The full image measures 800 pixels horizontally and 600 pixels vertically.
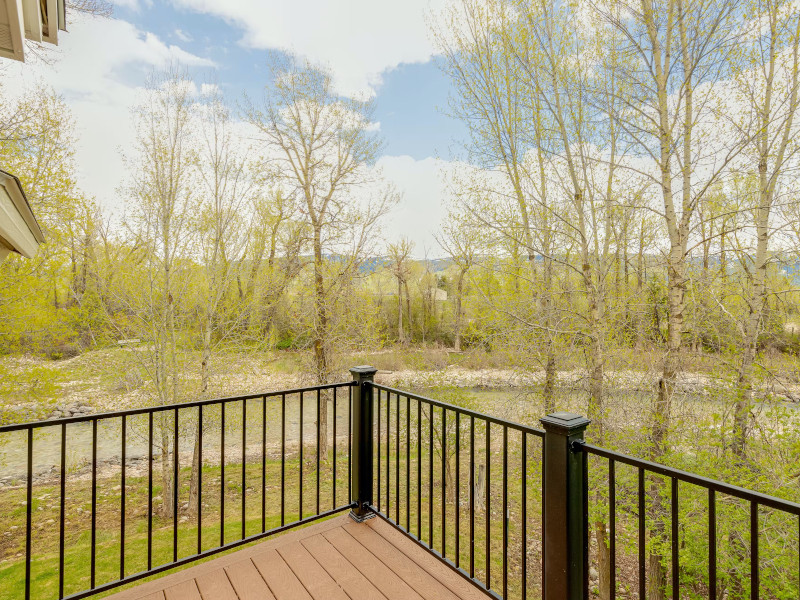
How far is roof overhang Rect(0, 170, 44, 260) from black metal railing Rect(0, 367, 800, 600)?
81 cm

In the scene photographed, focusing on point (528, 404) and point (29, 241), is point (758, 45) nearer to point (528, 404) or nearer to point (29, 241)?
point (528, 404)

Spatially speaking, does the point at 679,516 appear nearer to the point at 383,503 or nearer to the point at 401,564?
the point at 383,503

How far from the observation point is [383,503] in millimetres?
6816

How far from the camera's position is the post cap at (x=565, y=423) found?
1.51m

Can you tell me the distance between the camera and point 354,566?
2.16 metres

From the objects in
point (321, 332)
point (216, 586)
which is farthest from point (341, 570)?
point (321, 332)

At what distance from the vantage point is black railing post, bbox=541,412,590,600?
1.51 metres

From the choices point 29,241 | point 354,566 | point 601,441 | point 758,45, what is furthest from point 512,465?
point 29,241

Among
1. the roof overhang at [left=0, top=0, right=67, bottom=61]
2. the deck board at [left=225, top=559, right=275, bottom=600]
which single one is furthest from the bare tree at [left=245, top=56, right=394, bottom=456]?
the roof overhang at [left=0, top=0, right=67, bottom=61]

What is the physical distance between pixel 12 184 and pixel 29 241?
421 millimetres

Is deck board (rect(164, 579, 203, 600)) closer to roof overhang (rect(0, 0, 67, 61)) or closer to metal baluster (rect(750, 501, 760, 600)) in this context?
metal baluster (rect(750, 501, 760, 600))

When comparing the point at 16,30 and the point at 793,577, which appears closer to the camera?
the point at 16,30

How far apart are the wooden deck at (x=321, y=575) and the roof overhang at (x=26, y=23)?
2627 mm

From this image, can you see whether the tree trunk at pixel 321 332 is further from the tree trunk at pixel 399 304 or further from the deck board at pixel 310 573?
the tree trunk at pixel 399 304
